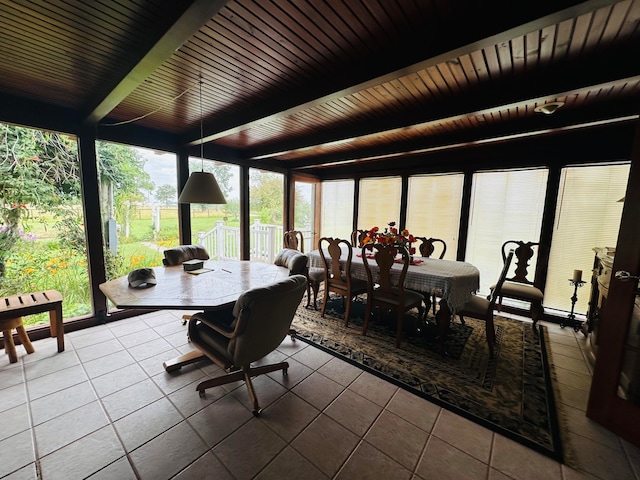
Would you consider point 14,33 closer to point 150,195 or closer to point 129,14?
point 129,14

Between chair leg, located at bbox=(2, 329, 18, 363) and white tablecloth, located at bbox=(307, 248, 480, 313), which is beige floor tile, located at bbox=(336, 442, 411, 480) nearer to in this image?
white tablecloth, located at bbox=(307, 248, 480, 313)

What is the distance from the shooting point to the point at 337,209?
5887 millimetres

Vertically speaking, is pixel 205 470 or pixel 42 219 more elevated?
pixel 42 219

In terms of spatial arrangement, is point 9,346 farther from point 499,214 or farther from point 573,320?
point 573,320

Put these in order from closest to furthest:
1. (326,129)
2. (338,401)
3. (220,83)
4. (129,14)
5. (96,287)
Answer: (129,14) < (338,401) < (220,83) < (96,287) < (326,129)

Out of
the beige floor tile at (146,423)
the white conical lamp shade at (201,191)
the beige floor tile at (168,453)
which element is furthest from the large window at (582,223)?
the beige floor tile at (146,423)

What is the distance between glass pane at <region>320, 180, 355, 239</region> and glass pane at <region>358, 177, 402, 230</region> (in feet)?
0.93

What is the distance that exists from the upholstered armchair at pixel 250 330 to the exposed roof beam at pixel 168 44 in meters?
1.46

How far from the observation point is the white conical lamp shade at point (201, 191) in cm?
225

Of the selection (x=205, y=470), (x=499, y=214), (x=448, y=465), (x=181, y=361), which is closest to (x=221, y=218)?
(x=181, y=361)

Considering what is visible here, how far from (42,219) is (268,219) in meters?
3.58

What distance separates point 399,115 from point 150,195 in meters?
3.44

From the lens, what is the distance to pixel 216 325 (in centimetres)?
181

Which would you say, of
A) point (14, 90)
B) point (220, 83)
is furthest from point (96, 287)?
point (220, 83)
